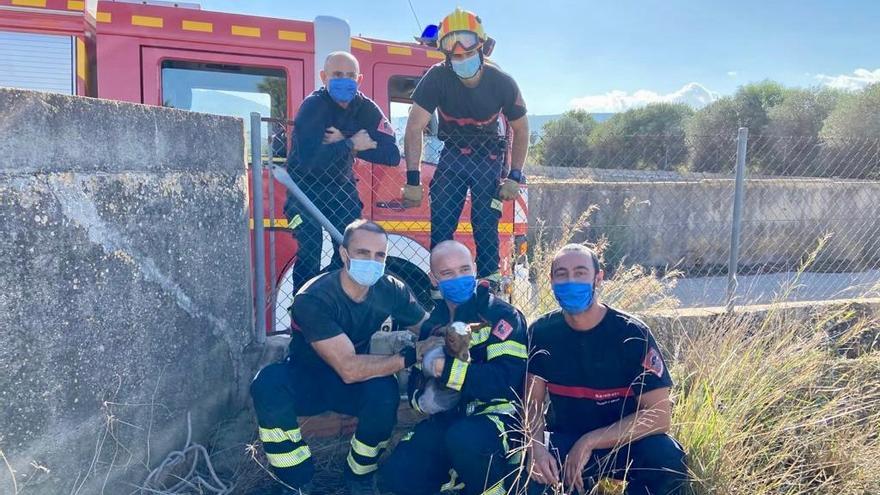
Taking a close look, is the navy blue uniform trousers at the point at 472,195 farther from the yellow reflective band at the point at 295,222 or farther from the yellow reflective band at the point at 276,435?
the yellow reflective band at the point at 276,435

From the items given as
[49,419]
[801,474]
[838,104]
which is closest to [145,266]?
[49,419]

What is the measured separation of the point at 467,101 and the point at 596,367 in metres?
1.78

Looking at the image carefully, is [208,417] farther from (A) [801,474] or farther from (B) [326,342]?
(A) [801,474]

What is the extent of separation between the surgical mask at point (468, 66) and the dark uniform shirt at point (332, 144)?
1.83ft

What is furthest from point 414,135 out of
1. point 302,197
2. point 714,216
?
point 714,216

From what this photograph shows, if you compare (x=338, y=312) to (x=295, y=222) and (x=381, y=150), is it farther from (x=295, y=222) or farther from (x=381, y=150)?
(x=381, y=150)

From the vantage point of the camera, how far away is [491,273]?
12.5 ft

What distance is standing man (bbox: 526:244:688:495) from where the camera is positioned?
2.60 meters

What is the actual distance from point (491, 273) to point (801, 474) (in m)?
1.87

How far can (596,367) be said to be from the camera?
2727mm

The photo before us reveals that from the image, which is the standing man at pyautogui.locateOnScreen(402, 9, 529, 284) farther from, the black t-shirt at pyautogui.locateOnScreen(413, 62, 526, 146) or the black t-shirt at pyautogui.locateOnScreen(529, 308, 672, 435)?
the black t-shirt at pyautogui.locateOnScreen(529, 308, 672, 435)

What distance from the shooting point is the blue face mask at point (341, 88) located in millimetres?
3572

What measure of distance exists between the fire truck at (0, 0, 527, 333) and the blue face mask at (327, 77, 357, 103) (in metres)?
0.47

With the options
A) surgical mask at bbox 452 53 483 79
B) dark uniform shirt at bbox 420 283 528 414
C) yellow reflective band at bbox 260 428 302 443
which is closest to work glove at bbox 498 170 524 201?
surgical mask at bbox 452 53 483 79
